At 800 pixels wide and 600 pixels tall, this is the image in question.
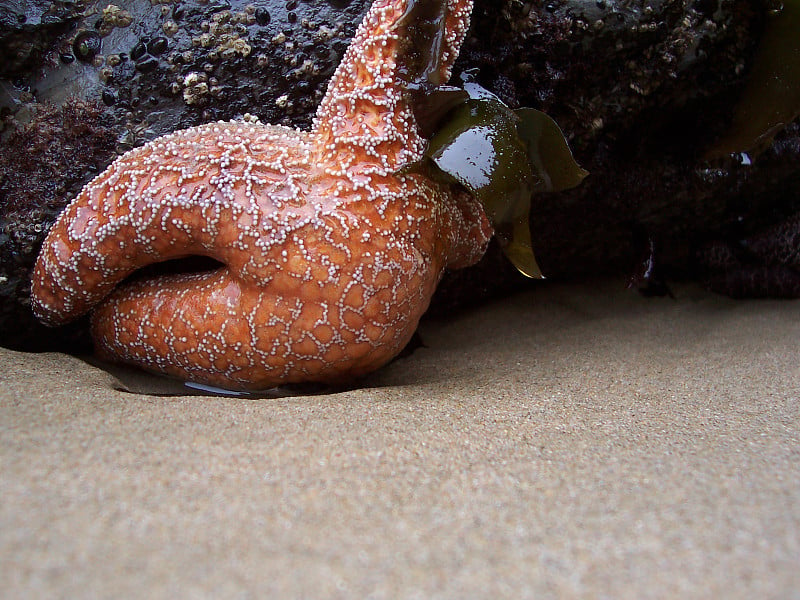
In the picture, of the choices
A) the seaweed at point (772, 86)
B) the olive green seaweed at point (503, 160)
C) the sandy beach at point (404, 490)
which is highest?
the seaweed at point (772, 86)

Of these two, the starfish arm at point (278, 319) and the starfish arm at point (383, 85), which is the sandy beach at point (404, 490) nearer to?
the starfish arm at point (278, 319)

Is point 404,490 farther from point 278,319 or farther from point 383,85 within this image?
point 383,85

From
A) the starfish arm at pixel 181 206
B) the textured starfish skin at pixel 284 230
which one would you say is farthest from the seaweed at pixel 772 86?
the starfish arm at pixel 181 206

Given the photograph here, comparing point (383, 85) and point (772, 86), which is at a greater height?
point (772, 86)

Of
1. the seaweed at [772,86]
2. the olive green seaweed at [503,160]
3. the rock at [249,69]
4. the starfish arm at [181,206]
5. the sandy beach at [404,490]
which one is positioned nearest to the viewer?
the sandy beach at [404,490]

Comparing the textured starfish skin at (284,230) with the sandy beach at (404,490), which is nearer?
the sandy beach at (404,490)

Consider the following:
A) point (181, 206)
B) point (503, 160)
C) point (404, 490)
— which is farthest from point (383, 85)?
point (404, 490)

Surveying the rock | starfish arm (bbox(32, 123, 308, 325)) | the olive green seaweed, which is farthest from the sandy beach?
the rock
